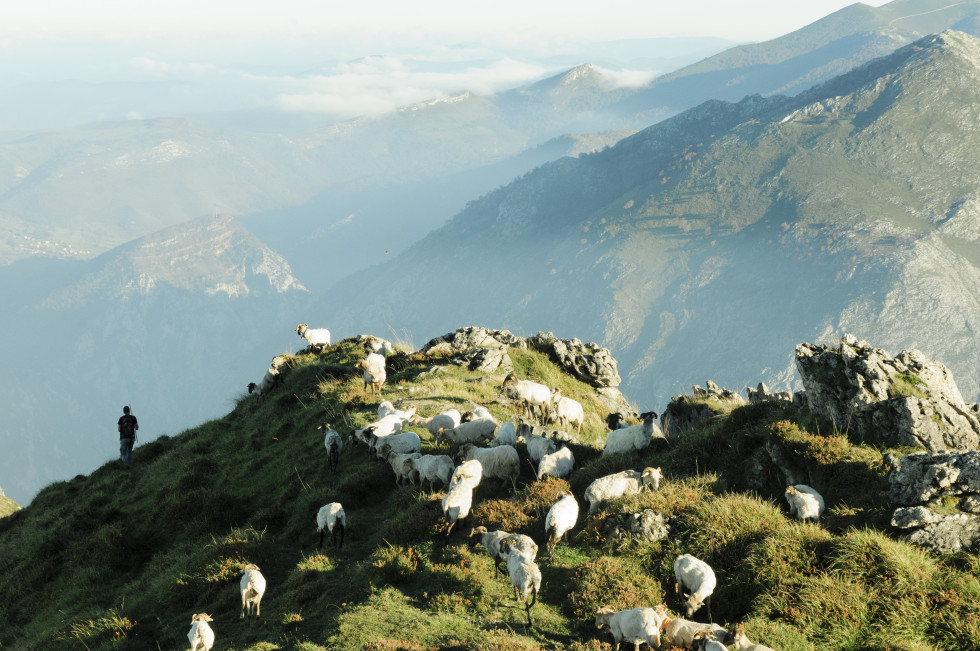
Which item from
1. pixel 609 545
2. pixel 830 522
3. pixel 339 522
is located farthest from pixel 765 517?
pixel 339 522

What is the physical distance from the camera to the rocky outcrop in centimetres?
1537

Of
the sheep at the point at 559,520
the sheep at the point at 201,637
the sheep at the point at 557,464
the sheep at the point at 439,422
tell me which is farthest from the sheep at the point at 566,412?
the sheep at the point at 201,637

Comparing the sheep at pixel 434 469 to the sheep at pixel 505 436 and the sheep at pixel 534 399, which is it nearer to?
the sheep at pixel 505 436

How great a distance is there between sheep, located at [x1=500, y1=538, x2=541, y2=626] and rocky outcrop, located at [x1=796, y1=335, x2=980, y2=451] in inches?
377

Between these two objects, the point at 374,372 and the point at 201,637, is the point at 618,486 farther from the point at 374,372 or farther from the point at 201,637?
the point at 374,372

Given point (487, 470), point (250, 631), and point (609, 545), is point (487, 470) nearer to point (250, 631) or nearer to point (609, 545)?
point (609, 545)

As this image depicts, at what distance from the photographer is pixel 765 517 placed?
1297 centimetres

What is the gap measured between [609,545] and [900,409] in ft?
27.4

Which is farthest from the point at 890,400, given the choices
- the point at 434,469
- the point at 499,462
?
the point at 434,469

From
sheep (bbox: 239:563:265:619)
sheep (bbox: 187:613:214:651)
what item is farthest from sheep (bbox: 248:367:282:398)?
sheep (bbox: 187:613:214:651)

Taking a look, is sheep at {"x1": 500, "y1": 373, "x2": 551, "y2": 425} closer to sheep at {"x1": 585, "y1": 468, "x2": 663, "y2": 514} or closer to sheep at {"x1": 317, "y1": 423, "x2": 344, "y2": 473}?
sheep at {"x1": 317, "y1": 423, "x2": 344, "y2": 473}

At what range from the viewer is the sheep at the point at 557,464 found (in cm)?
1786

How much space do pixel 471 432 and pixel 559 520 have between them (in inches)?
310

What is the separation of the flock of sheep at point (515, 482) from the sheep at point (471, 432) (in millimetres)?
34
